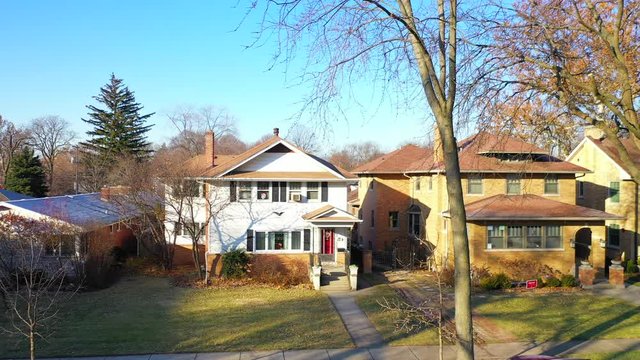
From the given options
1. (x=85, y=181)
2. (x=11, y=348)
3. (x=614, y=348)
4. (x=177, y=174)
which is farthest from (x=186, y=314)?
(x=85, y=181)

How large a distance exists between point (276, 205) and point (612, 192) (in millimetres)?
20033

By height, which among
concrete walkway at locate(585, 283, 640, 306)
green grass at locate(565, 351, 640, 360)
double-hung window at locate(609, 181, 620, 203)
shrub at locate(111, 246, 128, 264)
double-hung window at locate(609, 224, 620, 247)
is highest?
double-hung window at locate(609, 181, 620, 203)

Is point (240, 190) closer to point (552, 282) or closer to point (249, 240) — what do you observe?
point (249, 240)

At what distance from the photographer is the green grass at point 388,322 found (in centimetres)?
1394

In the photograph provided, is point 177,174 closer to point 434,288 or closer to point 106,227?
point 106,227

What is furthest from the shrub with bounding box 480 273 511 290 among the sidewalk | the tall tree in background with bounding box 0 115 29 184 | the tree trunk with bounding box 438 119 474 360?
the tall tree in background with bounding box 0 115 29 184

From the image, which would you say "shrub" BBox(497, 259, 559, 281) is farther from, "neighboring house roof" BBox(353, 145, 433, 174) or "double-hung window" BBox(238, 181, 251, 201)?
"double-hung window" BBox(238, 181, 251, 201)

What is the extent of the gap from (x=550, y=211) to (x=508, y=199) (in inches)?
81.0

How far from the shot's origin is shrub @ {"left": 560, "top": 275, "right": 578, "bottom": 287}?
72.0 feet

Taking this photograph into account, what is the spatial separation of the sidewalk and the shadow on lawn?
2.1 inches

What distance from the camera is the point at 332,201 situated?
25.5 metres

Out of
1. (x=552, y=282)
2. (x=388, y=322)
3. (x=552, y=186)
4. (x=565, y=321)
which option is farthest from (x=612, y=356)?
(x=552, y=186)

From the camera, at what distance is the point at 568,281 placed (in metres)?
21.9

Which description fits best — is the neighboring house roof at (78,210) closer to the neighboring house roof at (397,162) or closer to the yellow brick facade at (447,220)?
the neighboring house roof at (397,162)
